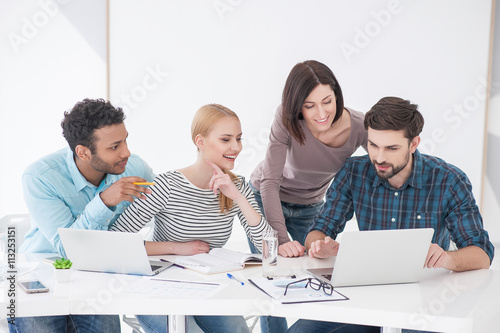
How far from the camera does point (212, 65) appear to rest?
3699 mm

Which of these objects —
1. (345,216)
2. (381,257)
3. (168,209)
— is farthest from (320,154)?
(381,257)

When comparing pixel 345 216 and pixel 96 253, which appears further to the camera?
pixel 345 216

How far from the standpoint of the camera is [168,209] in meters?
2.07

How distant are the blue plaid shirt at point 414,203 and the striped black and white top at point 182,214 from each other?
0.32 metres

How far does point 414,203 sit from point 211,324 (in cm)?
87

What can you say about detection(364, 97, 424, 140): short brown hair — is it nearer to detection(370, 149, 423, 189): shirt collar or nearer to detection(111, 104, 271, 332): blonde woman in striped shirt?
detection(370, 149, 423, 189): shirt collar

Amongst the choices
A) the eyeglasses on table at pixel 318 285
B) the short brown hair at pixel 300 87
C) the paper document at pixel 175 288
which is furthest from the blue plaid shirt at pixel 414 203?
the paper document at pixel 175 288

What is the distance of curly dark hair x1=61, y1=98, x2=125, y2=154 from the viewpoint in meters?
2.08

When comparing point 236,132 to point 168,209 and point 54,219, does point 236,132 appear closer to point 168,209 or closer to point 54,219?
point 168,209

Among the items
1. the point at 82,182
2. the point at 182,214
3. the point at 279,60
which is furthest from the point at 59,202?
the point at 279,60

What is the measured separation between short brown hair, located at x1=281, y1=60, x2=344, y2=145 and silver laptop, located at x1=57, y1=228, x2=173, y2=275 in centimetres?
88

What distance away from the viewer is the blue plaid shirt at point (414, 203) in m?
1.92

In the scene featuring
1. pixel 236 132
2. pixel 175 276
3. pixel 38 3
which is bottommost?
pixel 175 276

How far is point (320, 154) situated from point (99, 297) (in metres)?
1.23
